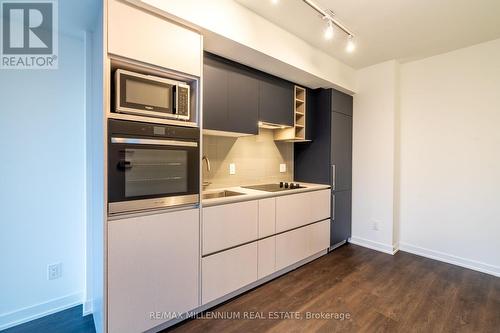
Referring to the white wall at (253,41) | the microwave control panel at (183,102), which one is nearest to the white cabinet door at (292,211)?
the microwave control panel at (183,102)

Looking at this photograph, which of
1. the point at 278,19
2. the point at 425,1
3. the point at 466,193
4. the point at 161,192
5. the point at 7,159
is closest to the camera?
the point at 161,192

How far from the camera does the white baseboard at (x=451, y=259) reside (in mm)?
2662

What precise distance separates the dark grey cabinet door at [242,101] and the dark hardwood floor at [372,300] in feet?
5.54

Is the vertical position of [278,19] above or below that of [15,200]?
above

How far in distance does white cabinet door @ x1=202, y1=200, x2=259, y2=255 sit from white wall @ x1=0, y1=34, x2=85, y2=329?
3.93ft

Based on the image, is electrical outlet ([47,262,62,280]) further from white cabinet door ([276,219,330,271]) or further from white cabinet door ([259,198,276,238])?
white cabinet door ([276,219,330,271])

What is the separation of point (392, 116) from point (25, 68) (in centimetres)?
402

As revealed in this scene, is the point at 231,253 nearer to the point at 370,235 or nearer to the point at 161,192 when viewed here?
the point at 161,192

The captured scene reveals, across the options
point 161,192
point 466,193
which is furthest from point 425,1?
point 161,192

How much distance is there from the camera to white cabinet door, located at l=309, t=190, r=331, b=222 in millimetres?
2912

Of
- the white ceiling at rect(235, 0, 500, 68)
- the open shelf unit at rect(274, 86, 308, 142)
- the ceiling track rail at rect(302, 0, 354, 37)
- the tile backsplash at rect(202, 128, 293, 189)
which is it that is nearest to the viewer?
the ceiling track rail at rect(302, 0, 354, 37)

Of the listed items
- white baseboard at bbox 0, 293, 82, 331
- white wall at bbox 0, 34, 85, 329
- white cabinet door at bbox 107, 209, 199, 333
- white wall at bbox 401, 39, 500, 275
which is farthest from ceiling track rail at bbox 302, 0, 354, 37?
white baseboard at bbox 0, 293, 82, 331

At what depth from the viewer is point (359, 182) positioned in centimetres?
350

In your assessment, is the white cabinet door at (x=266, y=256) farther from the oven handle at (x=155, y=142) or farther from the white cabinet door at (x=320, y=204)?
the oven handle at (x=155, y=142)
